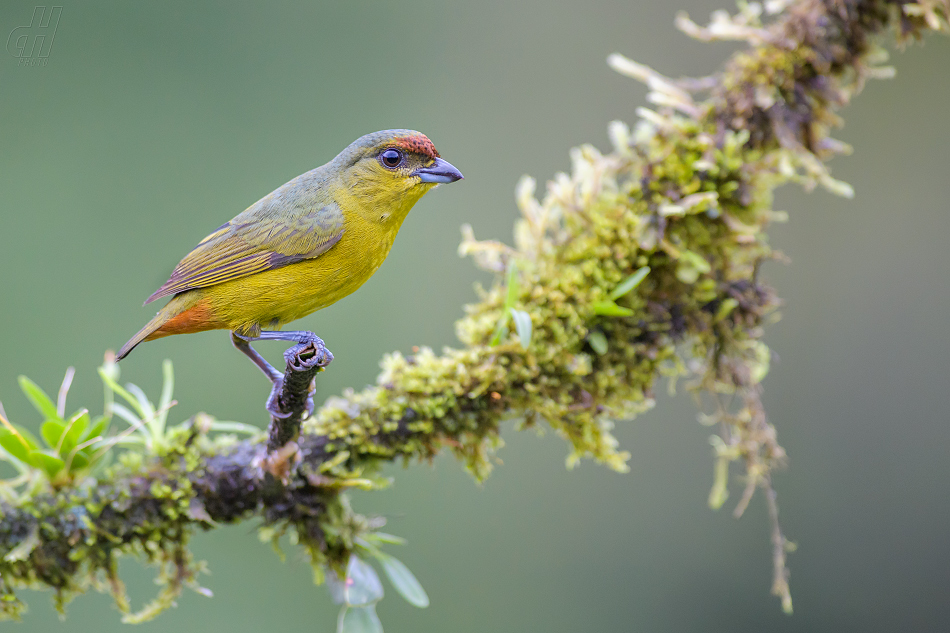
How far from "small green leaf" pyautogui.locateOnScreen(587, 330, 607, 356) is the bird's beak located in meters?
0.83

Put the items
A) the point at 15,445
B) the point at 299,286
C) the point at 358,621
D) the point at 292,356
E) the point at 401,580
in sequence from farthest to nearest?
the point at 401,580
the point at 358,621
the point at 15,445
the point at 299,286
the point at 292,356

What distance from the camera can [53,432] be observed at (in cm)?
274

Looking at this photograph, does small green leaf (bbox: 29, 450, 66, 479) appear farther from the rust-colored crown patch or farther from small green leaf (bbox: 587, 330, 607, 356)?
small green leaf (bbox: 587, 330, 607, 356)

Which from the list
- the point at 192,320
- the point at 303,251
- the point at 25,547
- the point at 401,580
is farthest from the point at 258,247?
the point at 401,580

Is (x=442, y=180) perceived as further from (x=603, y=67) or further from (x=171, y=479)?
(x=603, y=67)

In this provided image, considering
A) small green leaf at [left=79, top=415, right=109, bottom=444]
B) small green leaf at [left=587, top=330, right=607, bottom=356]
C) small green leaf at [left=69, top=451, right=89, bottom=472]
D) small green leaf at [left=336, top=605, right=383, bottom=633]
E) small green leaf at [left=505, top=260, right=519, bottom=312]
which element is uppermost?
small green leaf at [left=505, top=260, right=519, bottom=312]

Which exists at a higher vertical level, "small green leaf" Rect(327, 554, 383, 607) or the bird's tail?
the bird's tail

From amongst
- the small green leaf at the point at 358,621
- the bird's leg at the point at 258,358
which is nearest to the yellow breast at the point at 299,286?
the bird's leg at the point at 258,358

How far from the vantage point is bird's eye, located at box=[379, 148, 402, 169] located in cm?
260

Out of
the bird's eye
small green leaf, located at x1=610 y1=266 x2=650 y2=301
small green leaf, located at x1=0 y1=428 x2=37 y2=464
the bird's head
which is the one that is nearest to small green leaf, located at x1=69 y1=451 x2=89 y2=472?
small green leaf, located at x1=0 y1=428 x2=37 y2=464

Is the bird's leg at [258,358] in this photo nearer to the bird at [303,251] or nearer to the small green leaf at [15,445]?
the bird at [303,251]

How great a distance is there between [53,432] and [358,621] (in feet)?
4.24

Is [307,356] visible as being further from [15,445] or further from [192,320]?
[15,445]

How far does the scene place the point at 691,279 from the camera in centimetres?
298
